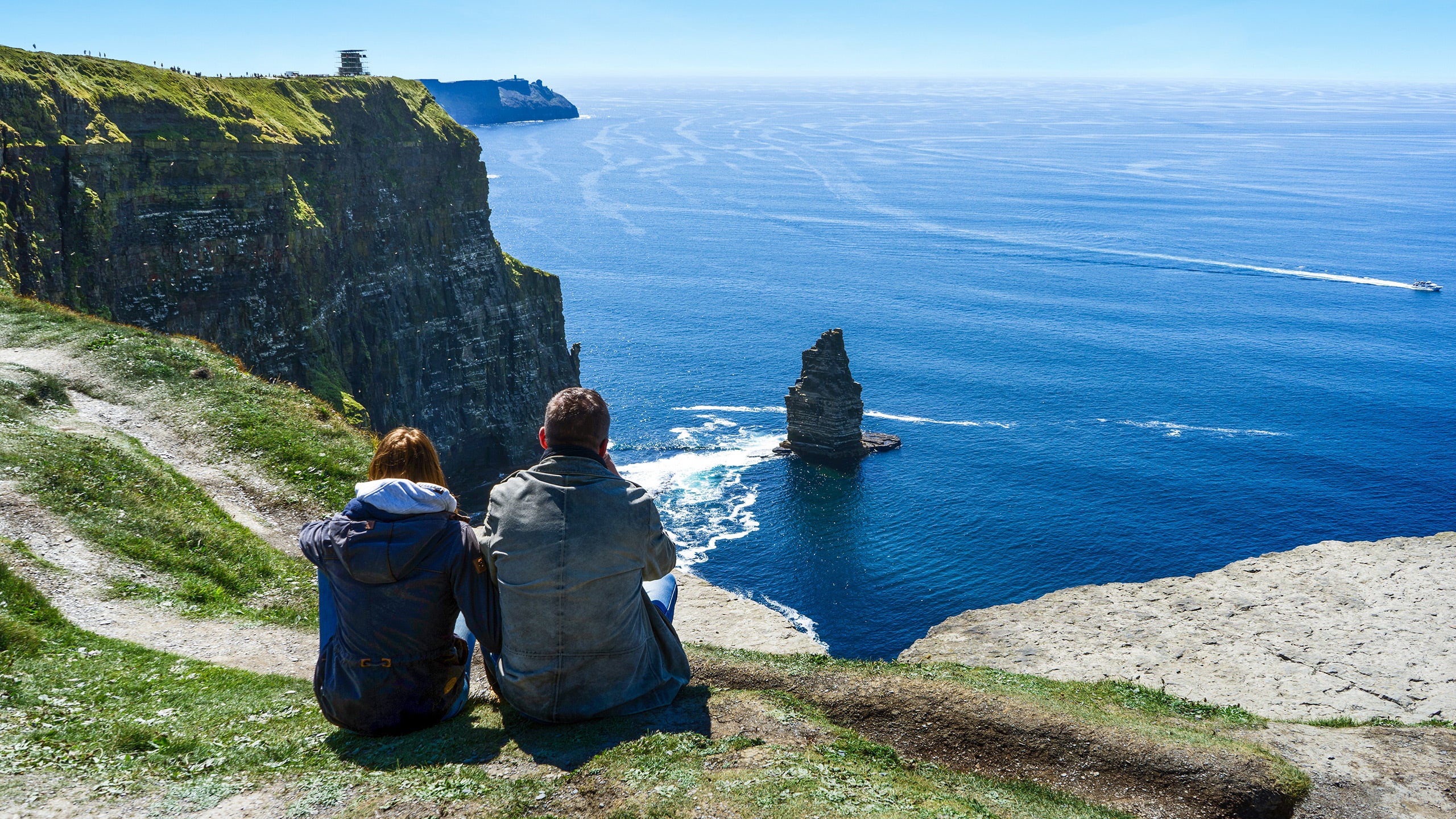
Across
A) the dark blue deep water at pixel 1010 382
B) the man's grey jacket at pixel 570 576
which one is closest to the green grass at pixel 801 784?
the man's grey jacket at pixel 570 576

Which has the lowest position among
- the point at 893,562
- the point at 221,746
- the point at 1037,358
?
the point at 893,562

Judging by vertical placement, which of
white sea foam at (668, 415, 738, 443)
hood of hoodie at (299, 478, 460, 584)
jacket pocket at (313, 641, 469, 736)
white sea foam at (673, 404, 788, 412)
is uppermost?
hood of hoodie at (299, 478, 460, 584)

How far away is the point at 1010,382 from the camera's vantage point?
90688 millimetres

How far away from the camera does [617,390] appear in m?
90.7

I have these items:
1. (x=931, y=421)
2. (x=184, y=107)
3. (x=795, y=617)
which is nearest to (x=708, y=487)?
(x=795, y=617)

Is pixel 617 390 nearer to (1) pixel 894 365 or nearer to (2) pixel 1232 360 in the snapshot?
(1) pixel 894 365

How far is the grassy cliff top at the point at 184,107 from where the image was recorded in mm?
39750

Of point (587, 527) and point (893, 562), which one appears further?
point (893, 562)

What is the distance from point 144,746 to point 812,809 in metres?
6.61

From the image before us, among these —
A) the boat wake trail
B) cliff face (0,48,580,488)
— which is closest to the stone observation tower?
cliff face (0,48,580,488)

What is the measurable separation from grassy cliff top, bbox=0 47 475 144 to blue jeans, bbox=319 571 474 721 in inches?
1591

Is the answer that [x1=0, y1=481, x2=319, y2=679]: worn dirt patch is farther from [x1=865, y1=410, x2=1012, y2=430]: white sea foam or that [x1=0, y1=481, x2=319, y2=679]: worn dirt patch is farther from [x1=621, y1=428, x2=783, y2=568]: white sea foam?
[x1=865, y1=410, x2=1012, y2=430]: white sea foam

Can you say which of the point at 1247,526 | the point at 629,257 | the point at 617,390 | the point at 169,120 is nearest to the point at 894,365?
the point at 617,390

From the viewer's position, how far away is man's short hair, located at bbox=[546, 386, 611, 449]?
8211 mm
